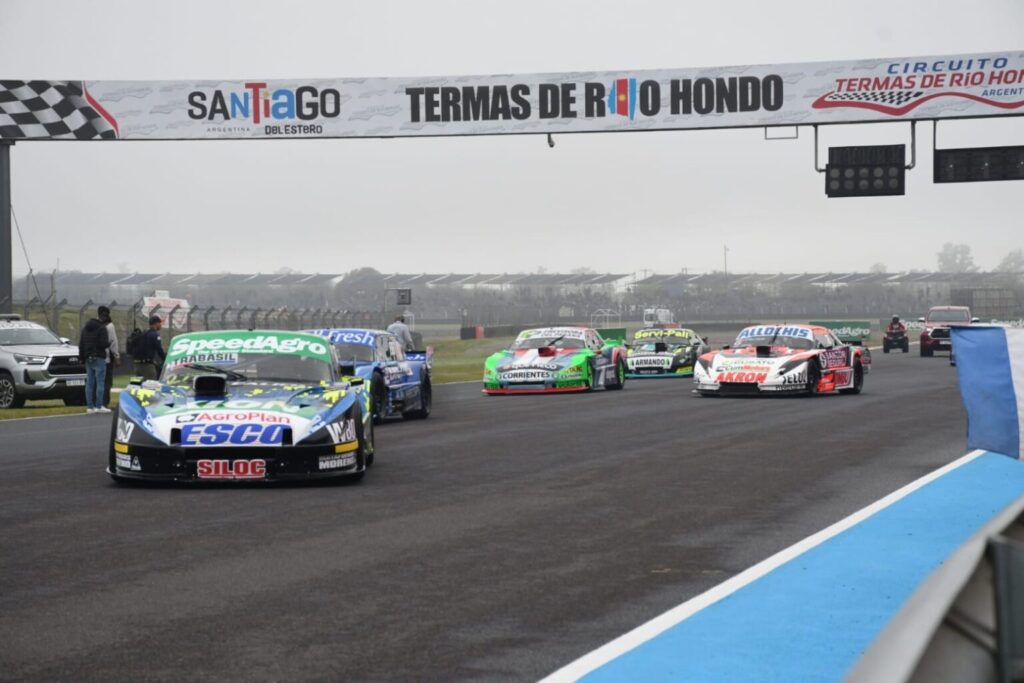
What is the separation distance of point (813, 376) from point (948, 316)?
77.5 ft

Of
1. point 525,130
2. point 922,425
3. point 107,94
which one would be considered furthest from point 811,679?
point 107,94

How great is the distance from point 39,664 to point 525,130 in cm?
2699

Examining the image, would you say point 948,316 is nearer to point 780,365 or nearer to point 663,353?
point 663,353

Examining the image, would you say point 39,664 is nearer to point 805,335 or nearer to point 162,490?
point 162,490

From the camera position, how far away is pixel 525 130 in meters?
31.3

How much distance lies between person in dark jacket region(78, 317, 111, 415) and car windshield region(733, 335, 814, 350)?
32.2 ft

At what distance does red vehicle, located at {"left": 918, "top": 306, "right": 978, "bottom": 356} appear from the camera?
1750 inches

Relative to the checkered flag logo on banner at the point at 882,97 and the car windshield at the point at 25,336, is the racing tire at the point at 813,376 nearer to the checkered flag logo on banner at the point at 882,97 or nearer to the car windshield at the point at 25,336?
the checkered flag logo on banner at the point at 882,97

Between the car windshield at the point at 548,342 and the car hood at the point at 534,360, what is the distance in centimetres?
14

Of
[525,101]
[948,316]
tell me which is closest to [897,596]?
[525,101]

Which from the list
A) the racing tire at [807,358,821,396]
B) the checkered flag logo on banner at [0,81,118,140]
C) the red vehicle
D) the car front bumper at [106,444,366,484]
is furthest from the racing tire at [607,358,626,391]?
the red vehicle

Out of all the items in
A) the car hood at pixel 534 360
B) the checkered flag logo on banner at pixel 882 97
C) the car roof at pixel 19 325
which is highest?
the checkered flag logo on banner at pixel 882 97

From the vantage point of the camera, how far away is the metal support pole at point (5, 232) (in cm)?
3172

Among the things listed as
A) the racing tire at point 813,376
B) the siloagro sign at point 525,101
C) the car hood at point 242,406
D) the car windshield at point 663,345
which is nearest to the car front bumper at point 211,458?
the car hood at point 242,406
